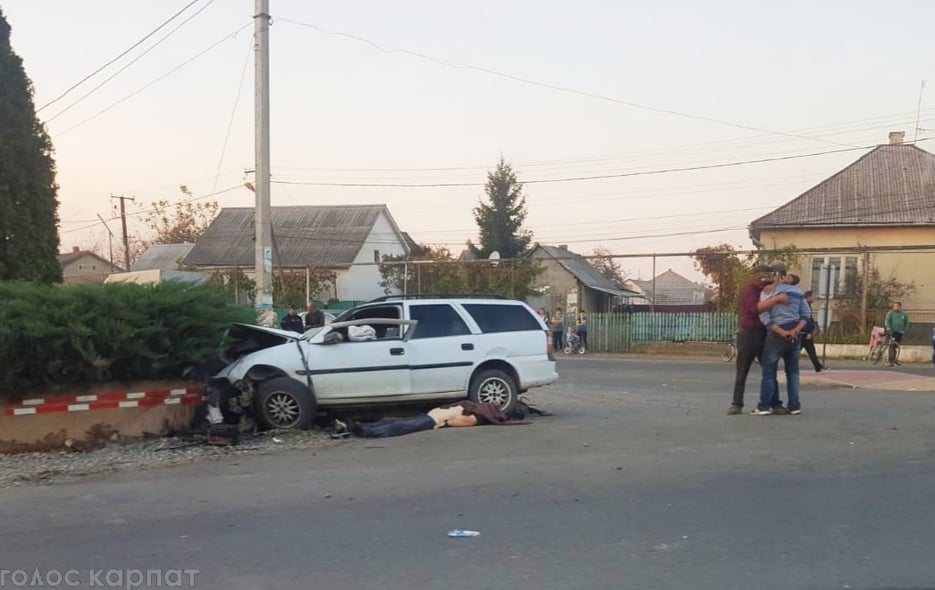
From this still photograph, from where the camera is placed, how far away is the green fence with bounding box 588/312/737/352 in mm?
26828

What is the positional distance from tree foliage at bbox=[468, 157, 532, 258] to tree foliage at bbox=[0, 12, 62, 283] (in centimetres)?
4198

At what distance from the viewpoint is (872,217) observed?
33.1 m

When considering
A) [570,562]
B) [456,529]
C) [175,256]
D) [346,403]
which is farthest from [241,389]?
[175,256]

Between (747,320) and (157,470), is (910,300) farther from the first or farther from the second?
(157,470)

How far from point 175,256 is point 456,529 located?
191ft

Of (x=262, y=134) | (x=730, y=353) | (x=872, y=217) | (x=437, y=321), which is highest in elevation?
(x=872, y=217)

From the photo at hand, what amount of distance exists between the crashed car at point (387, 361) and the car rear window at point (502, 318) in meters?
0.02

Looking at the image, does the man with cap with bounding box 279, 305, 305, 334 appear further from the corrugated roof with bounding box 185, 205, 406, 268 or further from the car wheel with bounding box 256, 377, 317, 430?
the corrugated roof with bounding box 185, 205, 406, 268

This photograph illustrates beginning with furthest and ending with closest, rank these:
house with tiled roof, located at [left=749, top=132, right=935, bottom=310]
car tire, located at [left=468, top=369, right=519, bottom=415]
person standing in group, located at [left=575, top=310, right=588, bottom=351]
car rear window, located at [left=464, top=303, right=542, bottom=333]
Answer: house with tiled roof, located at [left=749, top=132, right=935, bottom=310], person standing in group, located at [left=575, top=310, right=588, bottom=351], car rear window, located at [left=464, top=303, right=542, bottom=333], car tire, located at [left=468, top=369, right=519, bottom=415]

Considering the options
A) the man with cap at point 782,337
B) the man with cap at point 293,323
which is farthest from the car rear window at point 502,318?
the man with cap at point 293,323

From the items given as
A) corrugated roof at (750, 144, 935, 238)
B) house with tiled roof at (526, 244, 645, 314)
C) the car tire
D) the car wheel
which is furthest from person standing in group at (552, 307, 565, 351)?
the car wheel

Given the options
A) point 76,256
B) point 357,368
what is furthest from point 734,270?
point 76,256

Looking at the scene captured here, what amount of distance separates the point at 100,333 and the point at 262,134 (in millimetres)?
7705

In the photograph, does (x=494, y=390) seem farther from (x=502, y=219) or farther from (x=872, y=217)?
(x=502, y=219)
